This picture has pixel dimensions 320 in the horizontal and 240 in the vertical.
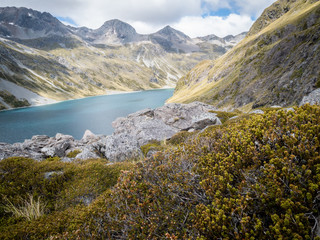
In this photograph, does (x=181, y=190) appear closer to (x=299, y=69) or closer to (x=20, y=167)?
(x=20, y=167)

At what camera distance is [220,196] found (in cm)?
381

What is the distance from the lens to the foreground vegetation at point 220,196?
3.18m

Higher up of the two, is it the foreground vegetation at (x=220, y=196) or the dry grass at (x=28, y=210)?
the foreground vegetation at (x=220, y=196)

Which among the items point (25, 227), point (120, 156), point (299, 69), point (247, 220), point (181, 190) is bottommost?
point (120, 156)

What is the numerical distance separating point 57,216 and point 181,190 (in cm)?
563

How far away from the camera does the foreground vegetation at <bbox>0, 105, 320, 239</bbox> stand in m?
3.18

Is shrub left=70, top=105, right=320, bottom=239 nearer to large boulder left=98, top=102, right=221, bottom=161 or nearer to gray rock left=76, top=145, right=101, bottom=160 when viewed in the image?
large boulder left=98, top=102, right=221, bottom=161

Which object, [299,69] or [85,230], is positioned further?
[299,69]

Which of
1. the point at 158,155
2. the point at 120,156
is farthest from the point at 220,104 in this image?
the point at 158,155

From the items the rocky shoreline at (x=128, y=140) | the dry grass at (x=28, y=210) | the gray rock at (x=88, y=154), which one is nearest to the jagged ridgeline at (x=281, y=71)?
the rocky shoreline at (x=128, y=140)

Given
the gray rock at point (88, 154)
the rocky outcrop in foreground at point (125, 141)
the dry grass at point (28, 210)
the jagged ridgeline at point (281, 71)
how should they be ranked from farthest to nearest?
1. the jagged ridgeline at point (281, 71)
2. the gray rock at point (88, 154)
3. the rocky outcrop in foreground at point (125, 141)
4. the dry grass at point (28, 210)

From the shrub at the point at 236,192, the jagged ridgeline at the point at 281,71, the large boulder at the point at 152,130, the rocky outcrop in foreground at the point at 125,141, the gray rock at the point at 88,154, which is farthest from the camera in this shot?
the jagged ridgeline at the point at 281,71

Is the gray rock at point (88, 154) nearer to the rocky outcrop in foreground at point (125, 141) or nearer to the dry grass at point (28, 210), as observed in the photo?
the rocky outcrop in foreground at point (125, 141)

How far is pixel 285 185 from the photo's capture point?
337 centimetres
